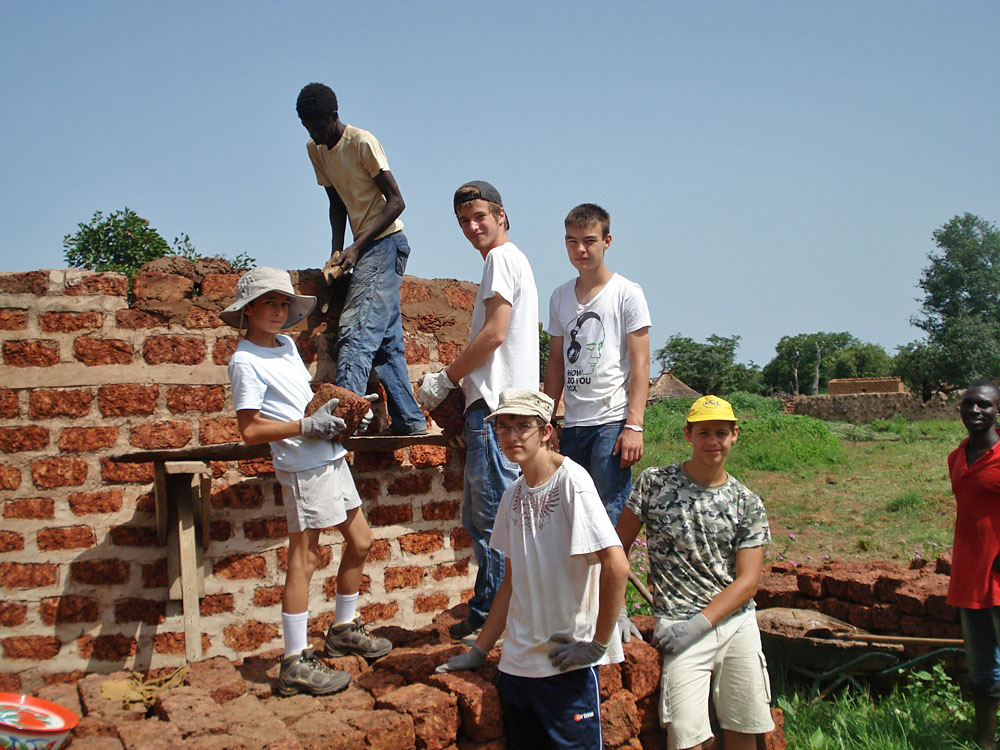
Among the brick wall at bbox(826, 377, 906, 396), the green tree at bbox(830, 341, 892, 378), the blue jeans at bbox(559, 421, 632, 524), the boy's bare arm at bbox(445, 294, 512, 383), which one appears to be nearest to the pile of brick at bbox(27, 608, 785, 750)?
the blue jeans at bbox(559, 421, 632, 524)

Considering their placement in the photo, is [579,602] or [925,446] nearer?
[579,602]

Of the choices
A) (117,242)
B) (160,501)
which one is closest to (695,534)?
(160,501)

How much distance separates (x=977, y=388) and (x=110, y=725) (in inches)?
161

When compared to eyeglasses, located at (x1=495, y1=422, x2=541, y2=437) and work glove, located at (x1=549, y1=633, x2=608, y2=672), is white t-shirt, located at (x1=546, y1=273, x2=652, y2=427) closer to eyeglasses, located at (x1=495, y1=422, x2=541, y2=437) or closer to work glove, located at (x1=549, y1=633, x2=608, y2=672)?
eyeglasses, located at (x1=495, y1=422, x2=541, y2=437)

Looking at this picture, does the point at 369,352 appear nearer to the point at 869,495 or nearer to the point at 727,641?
the point at 727,641

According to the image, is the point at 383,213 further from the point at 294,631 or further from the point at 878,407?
the point at 878,407

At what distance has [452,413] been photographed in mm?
3914

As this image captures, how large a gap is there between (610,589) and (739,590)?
2.11 ft

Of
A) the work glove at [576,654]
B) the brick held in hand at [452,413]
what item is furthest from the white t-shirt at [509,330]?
the work glove at [576,654]

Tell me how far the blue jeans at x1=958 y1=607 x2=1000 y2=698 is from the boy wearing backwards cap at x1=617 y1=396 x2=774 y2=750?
56.9 inches

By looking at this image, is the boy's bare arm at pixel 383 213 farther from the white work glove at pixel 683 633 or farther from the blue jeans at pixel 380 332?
the white work glove at pixel 683 633

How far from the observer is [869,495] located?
1091 cm

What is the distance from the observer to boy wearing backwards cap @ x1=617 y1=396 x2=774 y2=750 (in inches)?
119

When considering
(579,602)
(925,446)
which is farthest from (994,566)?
(925,446)
